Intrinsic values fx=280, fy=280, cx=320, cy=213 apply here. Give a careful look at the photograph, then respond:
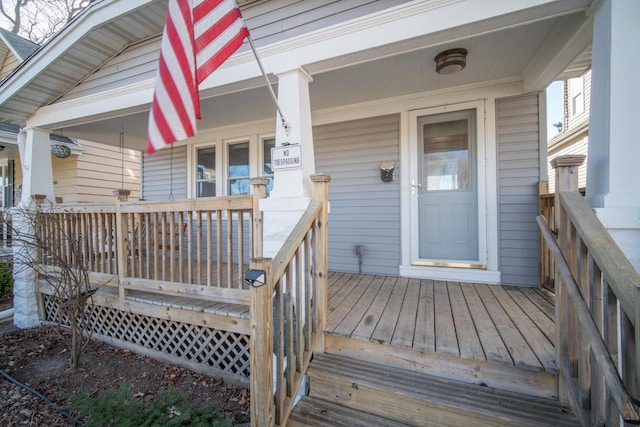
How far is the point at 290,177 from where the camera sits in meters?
2.37

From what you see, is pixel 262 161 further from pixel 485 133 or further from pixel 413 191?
pixel 485 133

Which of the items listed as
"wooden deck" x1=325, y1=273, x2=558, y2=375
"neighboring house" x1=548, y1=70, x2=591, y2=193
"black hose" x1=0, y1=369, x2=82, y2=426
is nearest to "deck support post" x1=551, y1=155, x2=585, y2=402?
"wooden deck" x1=325, y1=273, x2=558, y2=375

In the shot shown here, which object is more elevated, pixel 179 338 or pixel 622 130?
pixel 622 130

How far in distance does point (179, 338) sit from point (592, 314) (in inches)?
134

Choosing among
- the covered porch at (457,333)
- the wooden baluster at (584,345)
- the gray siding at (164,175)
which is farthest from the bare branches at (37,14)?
the wooden baluster at (584,345)

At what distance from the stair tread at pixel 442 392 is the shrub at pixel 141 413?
788 mm

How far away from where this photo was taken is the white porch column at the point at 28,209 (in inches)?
151

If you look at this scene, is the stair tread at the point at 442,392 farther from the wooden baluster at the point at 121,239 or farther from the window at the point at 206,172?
the window at the point at 206,172

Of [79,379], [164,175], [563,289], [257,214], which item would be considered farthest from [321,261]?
[164,175]

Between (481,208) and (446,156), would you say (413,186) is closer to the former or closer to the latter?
(446,156)

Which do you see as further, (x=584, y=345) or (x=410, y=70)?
(x=410, y=70)

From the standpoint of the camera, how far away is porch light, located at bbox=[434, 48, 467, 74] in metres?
2.55

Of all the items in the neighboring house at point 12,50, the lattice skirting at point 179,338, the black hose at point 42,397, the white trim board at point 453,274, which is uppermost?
the neighboring house at point 12,50

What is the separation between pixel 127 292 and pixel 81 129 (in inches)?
133
